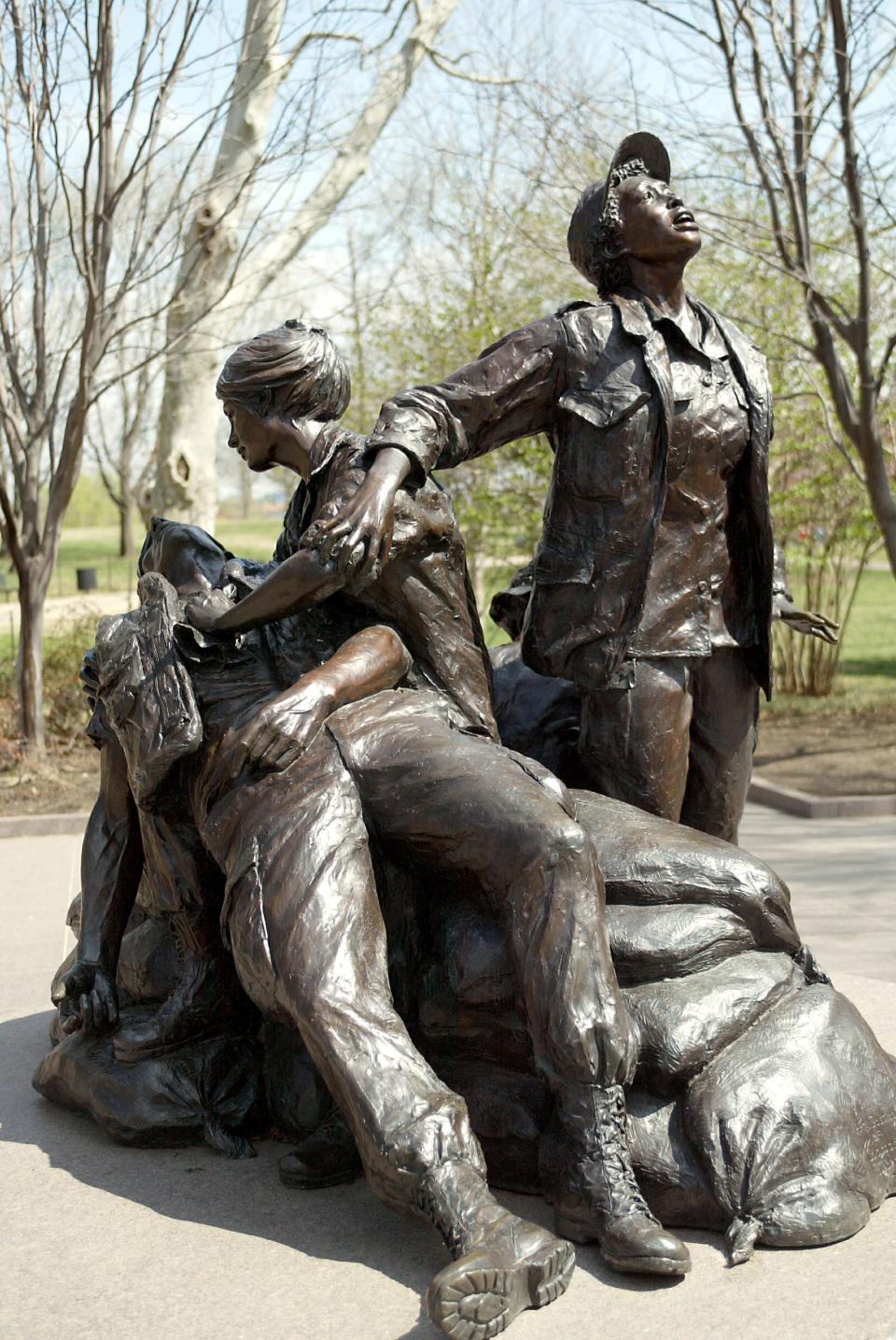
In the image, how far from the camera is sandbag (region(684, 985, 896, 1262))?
2.76m

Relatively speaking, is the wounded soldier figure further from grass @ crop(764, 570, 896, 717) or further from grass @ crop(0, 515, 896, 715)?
grass @ crop(764, 570, 896, 717)

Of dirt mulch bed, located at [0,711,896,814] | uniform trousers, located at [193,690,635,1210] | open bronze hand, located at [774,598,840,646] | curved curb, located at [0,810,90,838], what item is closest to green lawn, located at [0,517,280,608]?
dirt mulch bed, located at [0,711,896,814]

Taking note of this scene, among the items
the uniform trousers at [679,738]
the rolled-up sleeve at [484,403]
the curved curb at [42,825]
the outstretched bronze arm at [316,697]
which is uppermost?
the rolled-up sleeve at [484,403]

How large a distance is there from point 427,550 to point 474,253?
1172 cm

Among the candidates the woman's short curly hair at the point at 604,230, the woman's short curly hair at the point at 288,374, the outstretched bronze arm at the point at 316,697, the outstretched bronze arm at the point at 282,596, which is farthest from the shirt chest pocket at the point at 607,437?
the outstretched bronze arm at the point at 282,596

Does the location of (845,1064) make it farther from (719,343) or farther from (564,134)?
(564,134)

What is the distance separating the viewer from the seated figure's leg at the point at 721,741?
4.02 m

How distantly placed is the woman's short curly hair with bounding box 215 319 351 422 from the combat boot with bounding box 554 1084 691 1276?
1.78 meters

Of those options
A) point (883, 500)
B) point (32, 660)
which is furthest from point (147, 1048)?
point (883, 500)

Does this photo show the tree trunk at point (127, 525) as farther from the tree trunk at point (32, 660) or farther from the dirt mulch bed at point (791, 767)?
the tree trunk at point (32, 660)

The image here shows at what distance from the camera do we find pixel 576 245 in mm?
3967

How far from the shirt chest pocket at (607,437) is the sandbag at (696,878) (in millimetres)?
939

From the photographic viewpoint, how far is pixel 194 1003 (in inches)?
135

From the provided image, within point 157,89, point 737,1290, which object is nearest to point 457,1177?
point 737,1290
